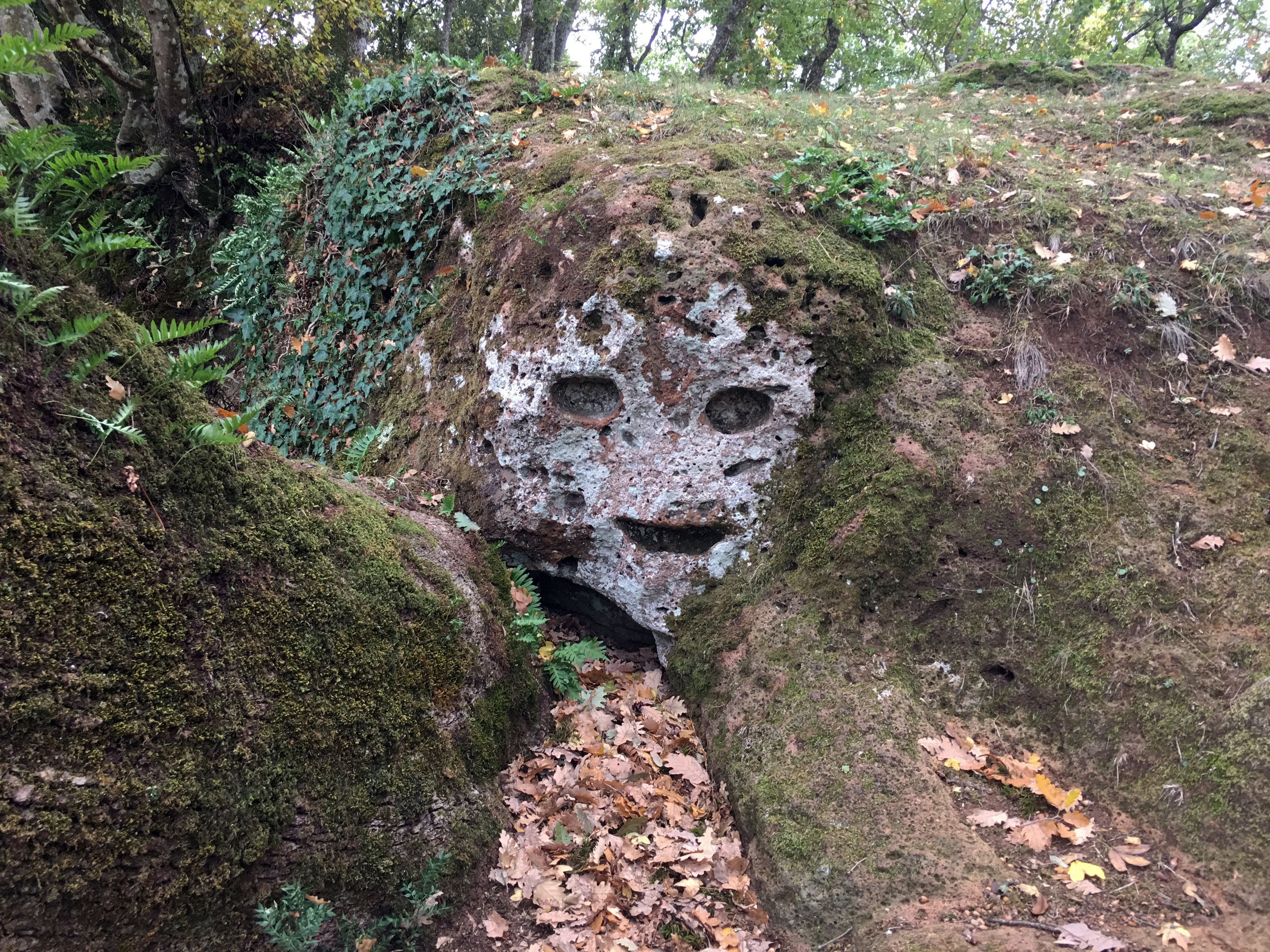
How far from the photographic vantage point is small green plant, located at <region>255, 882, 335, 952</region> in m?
2.69

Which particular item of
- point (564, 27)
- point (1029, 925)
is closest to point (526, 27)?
point (564, 27)

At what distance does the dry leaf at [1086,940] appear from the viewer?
293 cm

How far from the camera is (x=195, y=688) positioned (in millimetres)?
2666

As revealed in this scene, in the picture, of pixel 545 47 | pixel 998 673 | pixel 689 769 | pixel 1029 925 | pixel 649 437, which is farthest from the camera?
pixel 545 47

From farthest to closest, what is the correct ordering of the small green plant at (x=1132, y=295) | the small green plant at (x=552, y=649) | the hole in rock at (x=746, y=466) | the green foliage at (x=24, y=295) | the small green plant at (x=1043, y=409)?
1. the small green plant at (x=1132, y=295)
2. the hole in rock at (x=746, y=466)
3. the small green plant at (x=1043, y=409)
4. the small green plant at (x=552, y=649)
5. the green foliage at (x=24, y=295)

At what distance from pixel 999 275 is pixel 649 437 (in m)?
3.05

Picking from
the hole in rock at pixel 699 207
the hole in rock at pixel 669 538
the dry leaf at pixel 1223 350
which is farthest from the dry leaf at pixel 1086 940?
the hole in rock at pixel 699 207

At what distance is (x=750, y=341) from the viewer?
4812mm

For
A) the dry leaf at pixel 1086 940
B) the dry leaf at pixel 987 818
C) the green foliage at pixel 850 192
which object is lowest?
the dry leaf at pixel 1086 940

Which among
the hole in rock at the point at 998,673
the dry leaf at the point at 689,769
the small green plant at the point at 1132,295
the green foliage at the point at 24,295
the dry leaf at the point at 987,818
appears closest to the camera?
the green foliage at the point at 24,295

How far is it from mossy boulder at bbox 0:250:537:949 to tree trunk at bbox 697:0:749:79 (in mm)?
13934

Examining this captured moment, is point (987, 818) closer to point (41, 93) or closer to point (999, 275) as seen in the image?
point (999, 275)

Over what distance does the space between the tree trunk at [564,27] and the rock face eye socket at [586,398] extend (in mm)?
12393

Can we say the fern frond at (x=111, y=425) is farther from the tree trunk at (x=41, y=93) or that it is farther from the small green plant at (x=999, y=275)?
the tree trunk at (x=41, y=93)
